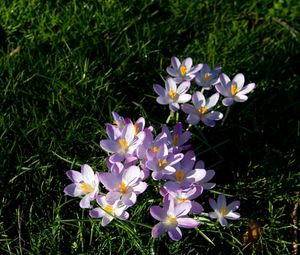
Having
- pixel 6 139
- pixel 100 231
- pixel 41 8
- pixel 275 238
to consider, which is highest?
pixel 41 8

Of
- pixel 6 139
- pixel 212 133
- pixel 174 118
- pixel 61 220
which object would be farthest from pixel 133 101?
pixel 61 220

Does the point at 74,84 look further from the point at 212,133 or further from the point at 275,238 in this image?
the point at 275,238


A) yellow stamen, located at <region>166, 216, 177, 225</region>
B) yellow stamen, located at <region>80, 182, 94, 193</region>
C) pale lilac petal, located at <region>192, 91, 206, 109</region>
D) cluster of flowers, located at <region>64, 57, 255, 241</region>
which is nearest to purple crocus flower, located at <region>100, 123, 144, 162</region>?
cluster of flowers, located at <region>64, 57, 255, 241</region>

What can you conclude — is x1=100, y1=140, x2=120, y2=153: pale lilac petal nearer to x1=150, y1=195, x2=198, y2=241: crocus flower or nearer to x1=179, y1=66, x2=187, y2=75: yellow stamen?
x1=150, y1=195, x2=198, y2=241: crocus flower

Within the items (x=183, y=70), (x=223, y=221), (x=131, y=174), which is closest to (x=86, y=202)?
(x=131, y=174)

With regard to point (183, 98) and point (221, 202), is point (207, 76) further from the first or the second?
point (221, 202)

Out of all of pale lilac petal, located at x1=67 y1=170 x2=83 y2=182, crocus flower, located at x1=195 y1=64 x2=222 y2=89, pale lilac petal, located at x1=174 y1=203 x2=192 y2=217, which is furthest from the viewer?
crocus flower, located at x1=195 y1=64 x2=222 y2=89
